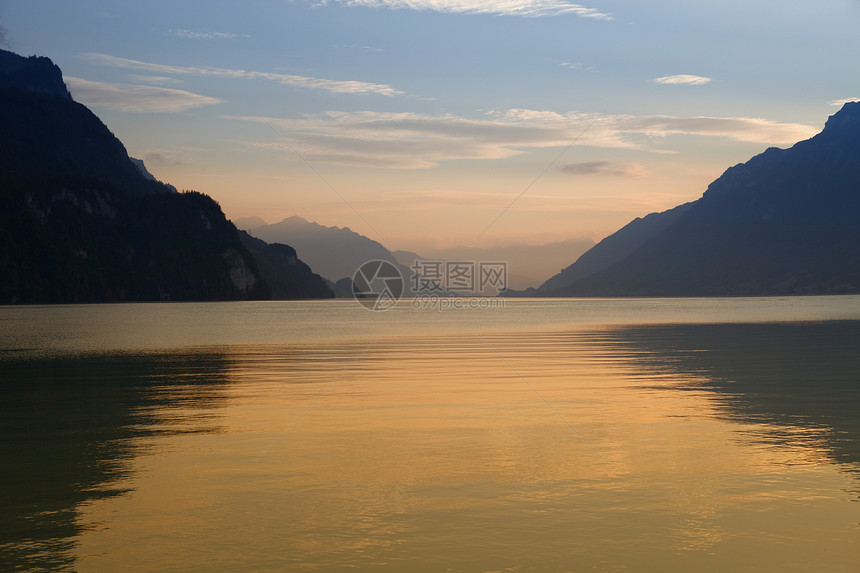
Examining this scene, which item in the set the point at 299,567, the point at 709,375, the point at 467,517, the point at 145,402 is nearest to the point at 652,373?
the point at 709,375

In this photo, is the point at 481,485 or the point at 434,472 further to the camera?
the point at 434,472

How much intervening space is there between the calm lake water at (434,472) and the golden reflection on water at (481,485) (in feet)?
0.23

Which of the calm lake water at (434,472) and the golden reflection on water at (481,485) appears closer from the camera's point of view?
the golden reflection on water at (481,485)

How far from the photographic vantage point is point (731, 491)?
57.3 ft

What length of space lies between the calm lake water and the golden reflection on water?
0.23 ft

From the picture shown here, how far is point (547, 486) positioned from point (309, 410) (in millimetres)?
13890

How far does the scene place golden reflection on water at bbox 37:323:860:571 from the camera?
13.5 m

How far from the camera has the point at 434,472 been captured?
1958 cm

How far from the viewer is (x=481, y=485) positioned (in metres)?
18.2

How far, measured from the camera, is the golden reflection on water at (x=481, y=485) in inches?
533

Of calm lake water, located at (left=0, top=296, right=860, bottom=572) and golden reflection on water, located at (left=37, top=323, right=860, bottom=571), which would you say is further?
calm lake water, located at (left=0, top=296, right=860, bottom=572)

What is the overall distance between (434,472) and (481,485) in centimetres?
172

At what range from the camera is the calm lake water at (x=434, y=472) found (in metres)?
13.7

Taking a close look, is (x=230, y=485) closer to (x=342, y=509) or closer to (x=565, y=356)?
(x=342, y=509)
